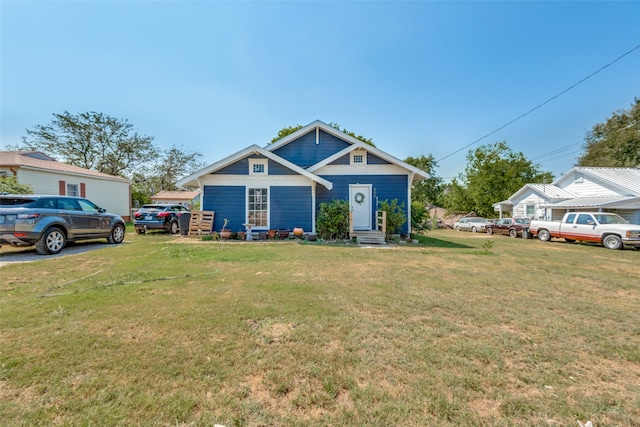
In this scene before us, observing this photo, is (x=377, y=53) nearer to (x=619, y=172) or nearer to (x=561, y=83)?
(x=561, y=83)

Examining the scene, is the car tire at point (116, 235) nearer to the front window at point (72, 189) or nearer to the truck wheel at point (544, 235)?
the front window at point (72, 189)

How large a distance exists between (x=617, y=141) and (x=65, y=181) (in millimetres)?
49781

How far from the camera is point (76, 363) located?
2.32 meters

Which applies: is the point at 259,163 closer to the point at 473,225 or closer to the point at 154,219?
the point at 154,219

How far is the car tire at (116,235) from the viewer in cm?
993

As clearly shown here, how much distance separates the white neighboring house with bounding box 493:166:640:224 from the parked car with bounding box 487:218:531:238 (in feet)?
8.99

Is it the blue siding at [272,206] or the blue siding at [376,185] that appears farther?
the blue siding at [376,185]

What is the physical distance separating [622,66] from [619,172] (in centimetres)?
1358

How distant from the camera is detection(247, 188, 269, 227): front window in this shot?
1212cm

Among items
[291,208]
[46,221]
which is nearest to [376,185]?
[291,208]

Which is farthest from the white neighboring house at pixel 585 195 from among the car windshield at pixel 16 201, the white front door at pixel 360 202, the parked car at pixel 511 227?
the car windshield at pixel 16 201

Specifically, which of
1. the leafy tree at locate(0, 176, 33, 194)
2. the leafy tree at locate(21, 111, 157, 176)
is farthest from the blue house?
the leafy tree at locate(21, 111, 157, 176)

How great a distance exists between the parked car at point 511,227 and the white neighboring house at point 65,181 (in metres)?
29.3

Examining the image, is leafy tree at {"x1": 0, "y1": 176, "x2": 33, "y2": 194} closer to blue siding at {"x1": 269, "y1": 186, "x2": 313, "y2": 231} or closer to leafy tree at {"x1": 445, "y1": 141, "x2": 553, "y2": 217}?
blue siding at {"x1": 269, "y1": 186, "x2": 313, "y2": 231}
